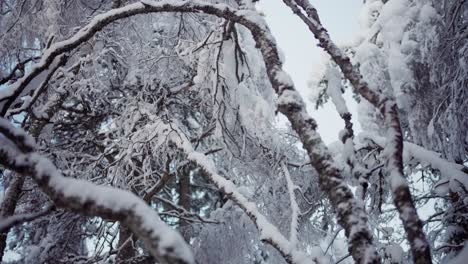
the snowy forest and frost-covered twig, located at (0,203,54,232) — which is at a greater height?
the snowy forest

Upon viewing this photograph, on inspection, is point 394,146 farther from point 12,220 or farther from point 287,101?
point 12,220

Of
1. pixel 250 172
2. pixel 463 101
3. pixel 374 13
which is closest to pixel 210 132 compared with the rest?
pixel 250 172

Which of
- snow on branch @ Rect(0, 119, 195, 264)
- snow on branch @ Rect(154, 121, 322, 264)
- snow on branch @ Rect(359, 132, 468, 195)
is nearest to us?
snow on branch @ Rect(0, 119, 195, 264)

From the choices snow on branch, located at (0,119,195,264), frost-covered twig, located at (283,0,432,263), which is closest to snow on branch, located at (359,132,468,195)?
frost-covered twig, located at (283,0,432,263)

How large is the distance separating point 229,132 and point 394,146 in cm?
187

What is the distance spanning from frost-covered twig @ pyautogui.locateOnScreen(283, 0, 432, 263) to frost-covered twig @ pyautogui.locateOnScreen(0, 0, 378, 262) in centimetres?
18

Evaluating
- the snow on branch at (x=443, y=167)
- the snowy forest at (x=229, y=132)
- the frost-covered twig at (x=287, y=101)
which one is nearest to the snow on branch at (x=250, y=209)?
the snowy forest at (x=229, y=132)

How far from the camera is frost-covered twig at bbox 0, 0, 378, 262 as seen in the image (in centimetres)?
171

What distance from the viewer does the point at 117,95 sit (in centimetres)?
741

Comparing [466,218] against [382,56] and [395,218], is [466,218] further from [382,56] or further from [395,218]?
[382,56]

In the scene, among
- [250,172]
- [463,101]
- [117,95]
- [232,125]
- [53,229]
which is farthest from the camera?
[117,95]

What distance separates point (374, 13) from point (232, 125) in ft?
18.9

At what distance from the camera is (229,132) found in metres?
3.53

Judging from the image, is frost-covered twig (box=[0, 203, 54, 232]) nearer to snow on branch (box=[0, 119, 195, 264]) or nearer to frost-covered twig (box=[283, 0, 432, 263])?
snow on branch (box=[0, 119, 195, 264])
